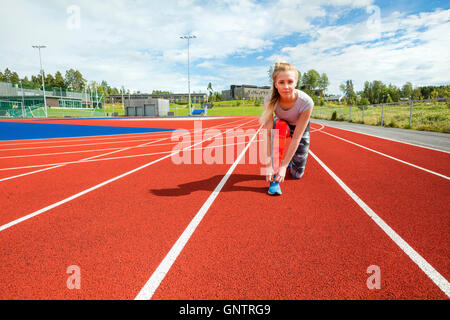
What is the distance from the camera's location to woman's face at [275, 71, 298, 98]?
10.6ft

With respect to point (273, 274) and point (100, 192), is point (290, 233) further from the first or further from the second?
point (100, 192)

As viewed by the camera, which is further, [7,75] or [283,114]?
[7,75]

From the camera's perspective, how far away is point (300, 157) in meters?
4.32

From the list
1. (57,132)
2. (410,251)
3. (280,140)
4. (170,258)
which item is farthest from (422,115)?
(57,132)

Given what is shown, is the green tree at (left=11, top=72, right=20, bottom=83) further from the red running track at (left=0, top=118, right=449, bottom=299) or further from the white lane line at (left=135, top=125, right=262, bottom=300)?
the white lane line at (left=135, top=125, right=262, bottom=300)

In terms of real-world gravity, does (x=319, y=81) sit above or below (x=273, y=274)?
above

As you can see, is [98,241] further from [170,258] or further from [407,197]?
[407,197]

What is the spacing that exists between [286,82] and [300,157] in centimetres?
154

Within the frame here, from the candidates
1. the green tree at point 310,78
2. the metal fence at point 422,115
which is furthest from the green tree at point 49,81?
the metal fence at point 422,115

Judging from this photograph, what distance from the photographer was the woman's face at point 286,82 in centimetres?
325

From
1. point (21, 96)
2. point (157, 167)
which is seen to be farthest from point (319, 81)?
point (157, 167)

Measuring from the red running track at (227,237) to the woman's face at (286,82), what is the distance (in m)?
1.50

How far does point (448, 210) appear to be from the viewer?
2.97 metres

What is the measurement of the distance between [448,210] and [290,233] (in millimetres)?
2137
